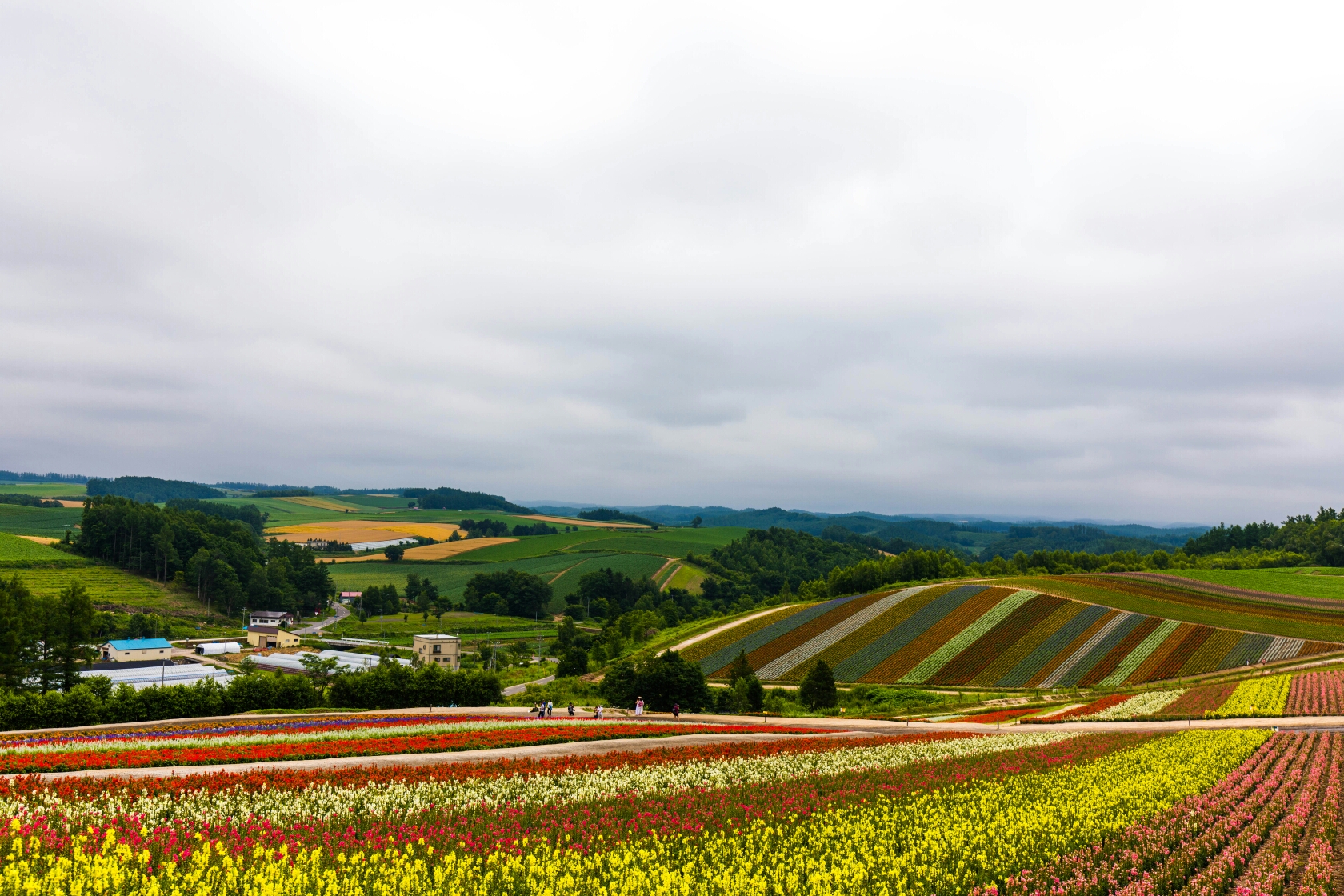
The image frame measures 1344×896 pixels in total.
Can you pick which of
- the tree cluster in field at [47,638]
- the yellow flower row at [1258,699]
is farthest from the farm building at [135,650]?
the yellow flower row at [1258,699]

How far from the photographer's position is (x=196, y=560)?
150 metres

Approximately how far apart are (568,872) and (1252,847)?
46.5 feet

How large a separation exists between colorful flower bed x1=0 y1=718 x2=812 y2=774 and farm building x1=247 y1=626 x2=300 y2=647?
101m

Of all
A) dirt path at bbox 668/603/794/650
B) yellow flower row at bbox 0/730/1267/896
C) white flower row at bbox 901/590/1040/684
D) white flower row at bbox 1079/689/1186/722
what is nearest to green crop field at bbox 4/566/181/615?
dirt path at bbox 668/603/794/650

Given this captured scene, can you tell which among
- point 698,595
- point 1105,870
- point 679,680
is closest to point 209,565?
point 698,595

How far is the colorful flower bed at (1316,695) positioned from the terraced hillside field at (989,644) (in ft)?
35.7

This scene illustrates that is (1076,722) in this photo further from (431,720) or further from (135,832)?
(135,832)

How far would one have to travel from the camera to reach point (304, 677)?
50.2 meters

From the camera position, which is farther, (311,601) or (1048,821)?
(311,601)

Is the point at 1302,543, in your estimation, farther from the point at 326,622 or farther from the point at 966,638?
the point at 326,622

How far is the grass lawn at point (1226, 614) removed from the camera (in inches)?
2771

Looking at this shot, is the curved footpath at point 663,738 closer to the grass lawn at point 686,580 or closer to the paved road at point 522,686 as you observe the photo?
the paved road at point 522,686

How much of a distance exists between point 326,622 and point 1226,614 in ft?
536

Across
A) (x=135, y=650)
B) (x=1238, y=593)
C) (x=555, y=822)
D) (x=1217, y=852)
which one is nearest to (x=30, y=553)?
(x=135, y=650)
